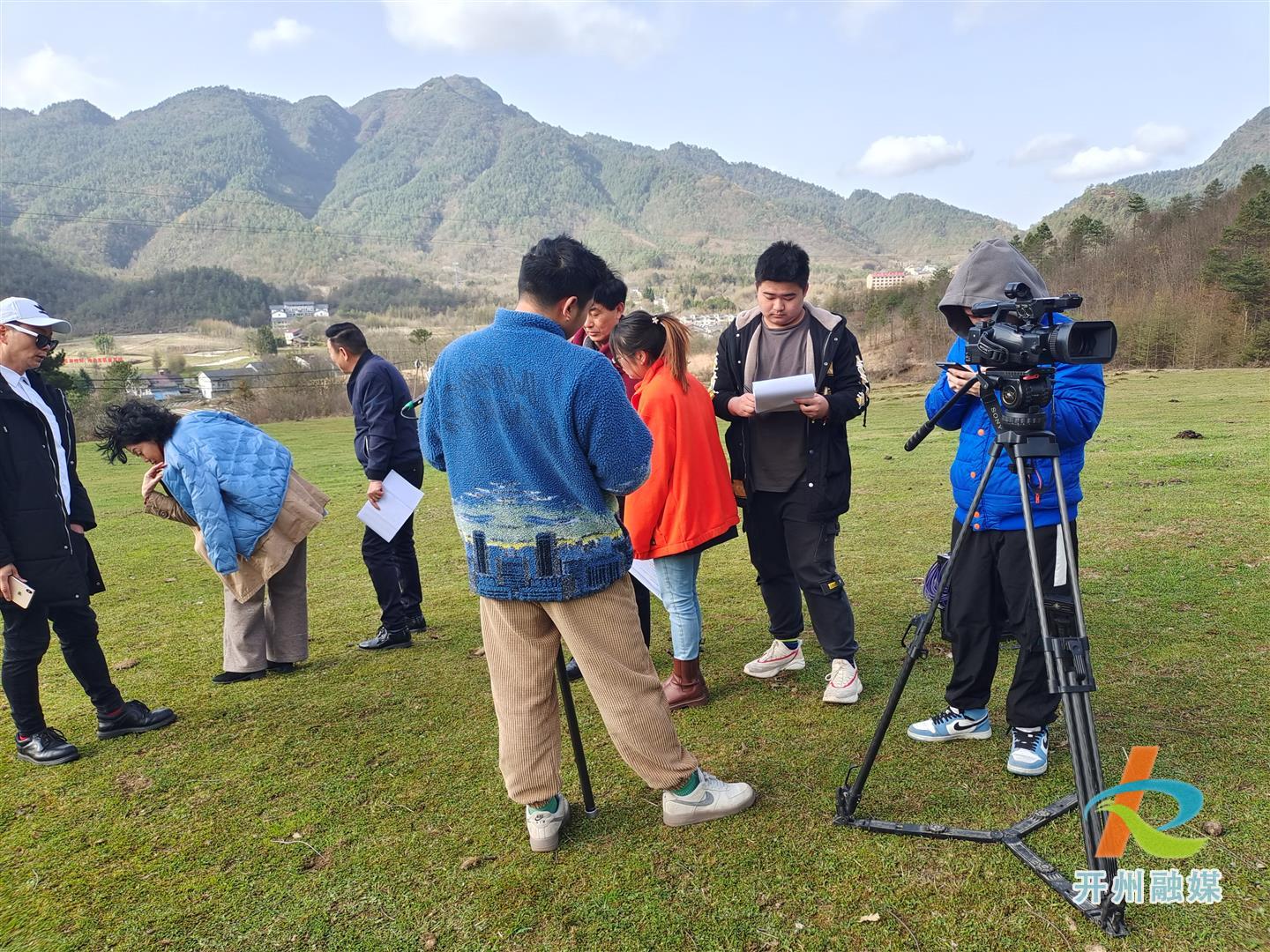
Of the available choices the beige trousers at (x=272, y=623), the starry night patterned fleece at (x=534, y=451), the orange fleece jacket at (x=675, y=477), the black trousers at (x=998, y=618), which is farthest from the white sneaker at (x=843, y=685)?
the beige trousers at (x=272, y=623)

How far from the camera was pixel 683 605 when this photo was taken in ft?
14.3

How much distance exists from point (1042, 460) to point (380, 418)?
167 inches

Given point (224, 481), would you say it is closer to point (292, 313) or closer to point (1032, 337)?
point (1032, 337)

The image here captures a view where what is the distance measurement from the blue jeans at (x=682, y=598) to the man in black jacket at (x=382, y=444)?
236cm

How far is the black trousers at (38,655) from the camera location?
13.4 feet

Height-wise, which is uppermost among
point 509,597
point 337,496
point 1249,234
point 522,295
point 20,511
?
point 1249,234

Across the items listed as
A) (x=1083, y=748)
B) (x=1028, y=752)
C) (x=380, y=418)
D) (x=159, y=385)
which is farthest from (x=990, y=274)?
(x=159, y=385)

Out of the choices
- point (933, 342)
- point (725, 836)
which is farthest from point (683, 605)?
point (933, 342)

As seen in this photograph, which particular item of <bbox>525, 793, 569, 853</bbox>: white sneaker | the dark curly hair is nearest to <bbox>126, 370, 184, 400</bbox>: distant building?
the dark curly hair

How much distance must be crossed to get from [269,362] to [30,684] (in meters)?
95.6

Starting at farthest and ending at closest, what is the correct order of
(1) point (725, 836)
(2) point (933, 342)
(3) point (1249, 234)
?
(2) point (933, 342) → (3) point (1249, 234) → (1) point (725, 836)

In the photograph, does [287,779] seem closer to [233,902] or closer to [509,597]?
[233,902]

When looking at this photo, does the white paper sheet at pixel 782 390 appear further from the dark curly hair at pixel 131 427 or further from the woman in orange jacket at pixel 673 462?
the dark curly hair at pixel 131 427

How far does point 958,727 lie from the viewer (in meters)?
3.79
